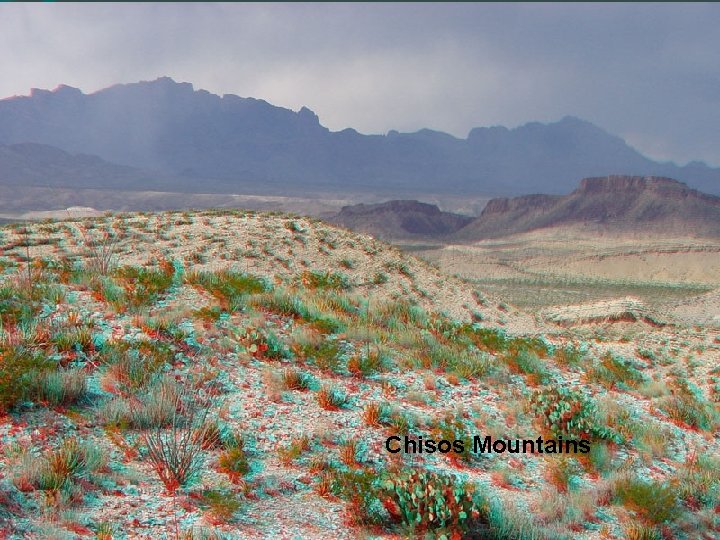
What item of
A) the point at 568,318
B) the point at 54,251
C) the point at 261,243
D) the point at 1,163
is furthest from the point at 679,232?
the point at 1,163

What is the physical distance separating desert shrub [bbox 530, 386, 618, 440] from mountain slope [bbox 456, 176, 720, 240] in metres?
83.0

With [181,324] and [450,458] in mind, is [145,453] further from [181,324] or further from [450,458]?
[181,324]

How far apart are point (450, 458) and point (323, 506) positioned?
1.92 m

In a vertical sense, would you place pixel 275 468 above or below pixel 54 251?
below

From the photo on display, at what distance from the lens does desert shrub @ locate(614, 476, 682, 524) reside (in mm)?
5793

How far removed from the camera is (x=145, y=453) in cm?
580

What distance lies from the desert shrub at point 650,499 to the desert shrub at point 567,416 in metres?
1.22

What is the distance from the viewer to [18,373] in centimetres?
659

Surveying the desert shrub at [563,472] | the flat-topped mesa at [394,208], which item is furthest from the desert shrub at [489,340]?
the flat-topped mesa at [394,208]

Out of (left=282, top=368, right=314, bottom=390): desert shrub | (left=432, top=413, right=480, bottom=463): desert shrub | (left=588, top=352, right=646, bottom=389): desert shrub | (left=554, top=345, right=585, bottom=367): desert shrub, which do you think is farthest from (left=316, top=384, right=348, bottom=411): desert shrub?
(left=554, top=345, right=585, bottom=367): desert shrub

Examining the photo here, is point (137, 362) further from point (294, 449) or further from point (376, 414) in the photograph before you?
point (376, 414)

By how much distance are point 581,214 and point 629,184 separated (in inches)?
393

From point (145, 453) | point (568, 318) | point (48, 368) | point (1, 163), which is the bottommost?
point (568, 318)

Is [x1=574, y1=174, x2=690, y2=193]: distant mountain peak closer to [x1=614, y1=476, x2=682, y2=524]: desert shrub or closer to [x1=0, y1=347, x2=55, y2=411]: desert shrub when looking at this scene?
[x1=614, y1=476, x2=682, y2=524]: desert shrub
